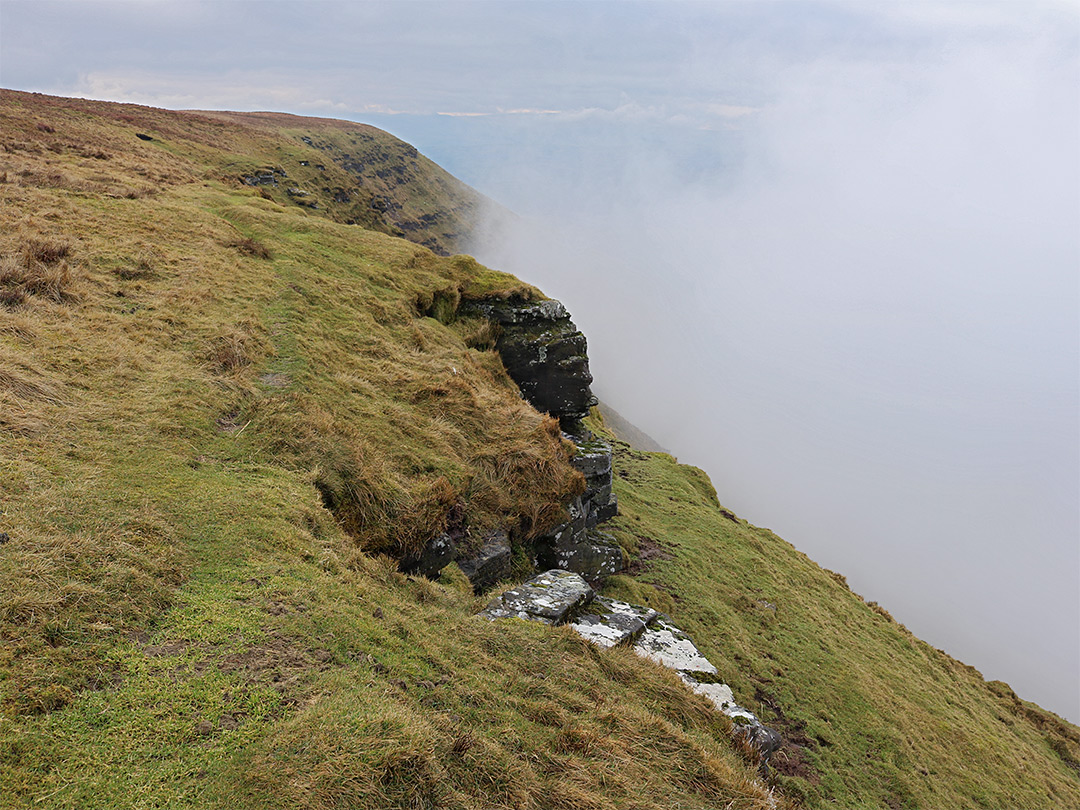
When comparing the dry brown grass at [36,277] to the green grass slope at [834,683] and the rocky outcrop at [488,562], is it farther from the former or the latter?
the green grass slope at [834,683]

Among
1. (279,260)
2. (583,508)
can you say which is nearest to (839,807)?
(583,508)

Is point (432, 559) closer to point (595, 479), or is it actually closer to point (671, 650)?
point (671, 650)

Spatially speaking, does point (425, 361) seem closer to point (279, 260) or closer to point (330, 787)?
point (279, 260)

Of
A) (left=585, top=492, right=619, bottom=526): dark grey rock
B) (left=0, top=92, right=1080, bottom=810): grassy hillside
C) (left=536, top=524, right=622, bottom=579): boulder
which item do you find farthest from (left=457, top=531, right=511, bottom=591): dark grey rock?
(left=585, top=492, right=619, bottom=526): dark grey rock

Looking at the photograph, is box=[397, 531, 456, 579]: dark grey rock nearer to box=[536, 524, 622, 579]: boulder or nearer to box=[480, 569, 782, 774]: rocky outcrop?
box=[480, 569, 782, 774]: rocky outcrop

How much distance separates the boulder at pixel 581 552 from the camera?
1780 cm

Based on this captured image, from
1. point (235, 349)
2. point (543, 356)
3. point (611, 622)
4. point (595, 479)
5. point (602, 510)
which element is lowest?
point (602, 510)

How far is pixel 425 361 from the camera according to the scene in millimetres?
19156

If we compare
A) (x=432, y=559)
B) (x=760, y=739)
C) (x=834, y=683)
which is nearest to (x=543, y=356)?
(x=432, y=559)

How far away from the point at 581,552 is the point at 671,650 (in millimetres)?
6080

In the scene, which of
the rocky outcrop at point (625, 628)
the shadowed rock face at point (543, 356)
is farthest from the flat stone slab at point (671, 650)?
the shadowed rock face at point (543, 356)

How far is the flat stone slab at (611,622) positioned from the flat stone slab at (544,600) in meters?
0.34

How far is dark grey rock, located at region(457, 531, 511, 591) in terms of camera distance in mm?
13383

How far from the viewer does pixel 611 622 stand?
43.9 ft
